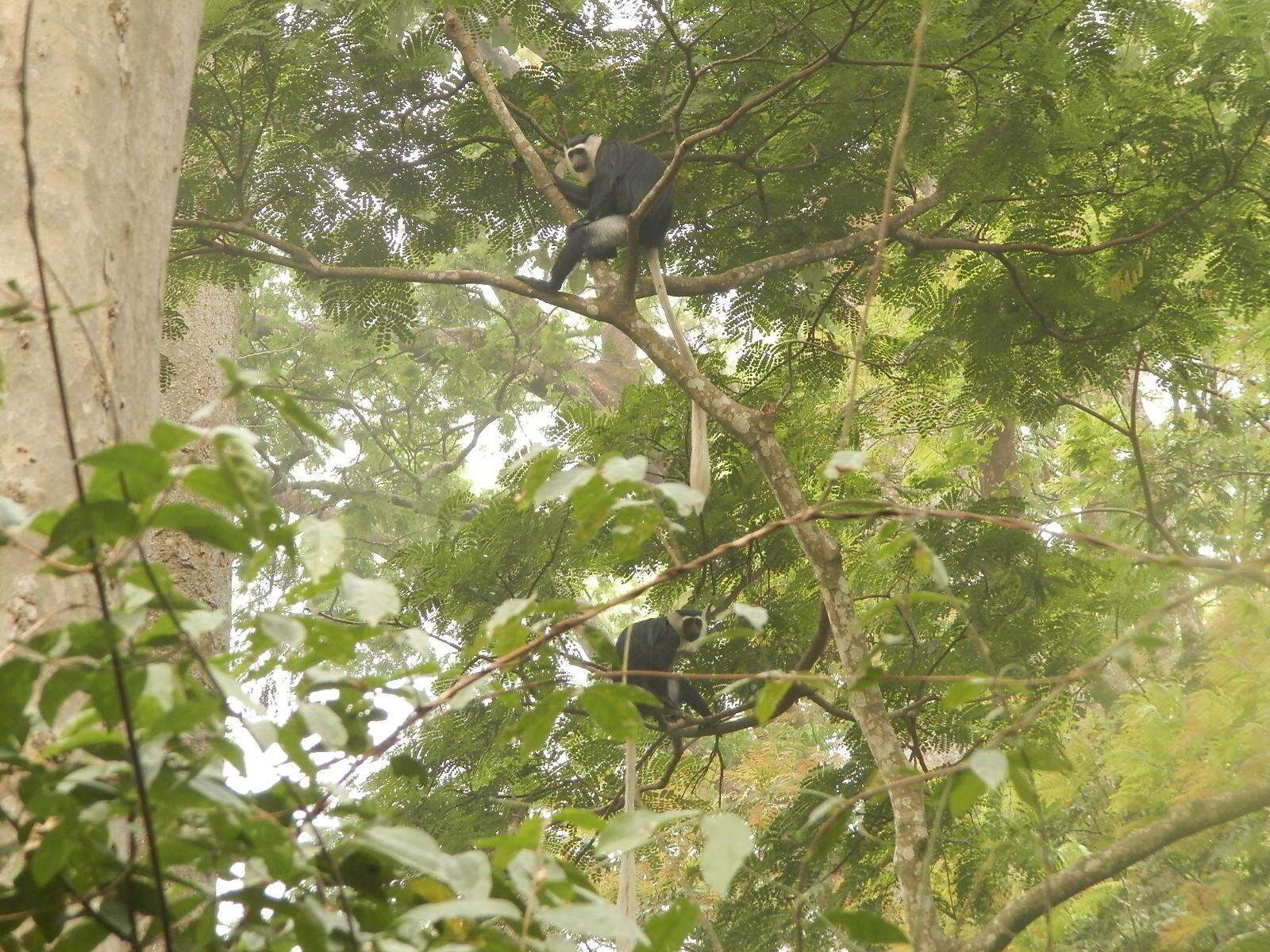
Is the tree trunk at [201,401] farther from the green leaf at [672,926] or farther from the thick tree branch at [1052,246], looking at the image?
the green leaf at [672,926]

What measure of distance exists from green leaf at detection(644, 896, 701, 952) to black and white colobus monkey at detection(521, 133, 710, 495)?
99.4 inches

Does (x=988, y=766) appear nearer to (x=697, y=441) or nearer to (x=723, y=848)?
(x=723, y=848)

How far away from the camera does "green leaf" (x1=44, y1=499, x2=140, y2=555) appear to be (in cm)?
73

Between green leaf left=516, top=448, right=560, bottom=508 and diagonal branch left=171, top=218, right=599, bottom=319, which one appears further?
diagonal branch left=171, top=218, right=599, bottom=319

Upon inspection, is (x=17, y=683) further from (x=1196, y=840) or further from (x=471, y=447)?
(x=471, y=447)

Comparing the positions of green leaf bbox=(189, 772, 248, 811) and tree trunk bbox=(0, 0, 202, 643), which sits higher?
tree trunk bbox=(0, 0, 202, 643)

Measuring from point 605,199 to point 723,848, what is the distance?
4.35 m

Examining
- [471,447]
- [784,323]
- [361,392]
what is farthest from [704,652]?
[361,392]

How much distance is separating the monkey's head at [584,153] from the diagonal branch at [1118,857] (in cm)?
331

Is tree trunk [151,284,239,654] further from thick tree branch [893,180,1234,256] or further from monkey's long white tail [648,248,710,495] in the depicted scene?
thick tree branch [893,180,1234,256]

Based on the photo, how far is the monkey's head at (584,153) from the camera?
15.6 feet

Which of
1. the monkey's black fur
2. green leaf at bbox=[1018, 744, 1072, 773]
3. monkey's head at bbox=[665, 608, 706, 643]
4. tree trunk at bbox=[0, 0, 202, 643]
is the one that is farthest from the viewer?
monkey's head at bbox=[665, 608, 706, 643]

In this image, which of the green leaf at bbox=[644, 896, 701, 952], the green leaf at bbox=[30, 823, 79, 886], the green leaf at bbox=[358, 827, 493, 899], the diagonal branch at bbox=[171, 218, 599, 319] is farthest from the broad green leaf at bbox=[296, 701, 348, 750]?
the diagonal branch at bbox=[171, 218, 599, 319]

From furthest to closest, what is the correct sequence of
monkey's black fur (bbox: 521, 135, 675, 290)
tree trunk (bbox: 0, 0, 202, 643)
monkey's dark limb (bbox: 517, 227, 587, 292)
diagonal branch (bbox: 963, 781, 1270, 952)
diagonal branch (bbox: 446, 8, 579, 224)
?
monkey's black fur (bbox: 521, 135, 675, 290) < monkey's dark limb (bbox: 517, 227, 587, 292) < diagonal branch (bbox: 446, 8, 579, 224) < diagonal branch (bbox: 963, 781, 1270, 952) < tree trunk (bbox: 0, 0, 202, 643)
